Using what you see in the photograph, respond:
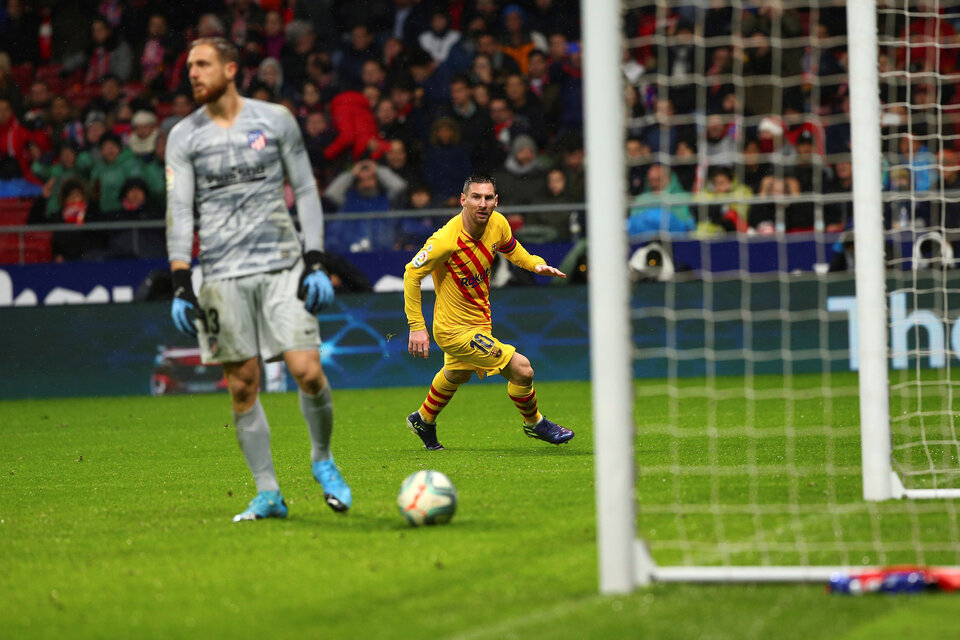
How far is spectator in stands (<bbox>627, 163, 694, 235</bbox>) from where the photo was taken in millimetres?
12766

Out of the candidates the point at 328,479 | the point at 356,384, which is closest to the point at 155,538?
the point at 328,479

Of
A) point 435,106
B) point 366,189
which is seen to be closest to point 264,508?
point 366,189

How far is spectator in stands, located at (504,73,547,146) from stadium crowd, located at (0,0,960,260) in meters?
0.02

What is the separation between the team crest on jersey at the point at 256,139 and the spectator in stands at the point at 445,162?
9.69m

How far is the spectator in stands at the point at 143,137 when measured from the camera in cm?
1570

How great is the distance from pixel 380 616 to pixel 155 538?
1997mm

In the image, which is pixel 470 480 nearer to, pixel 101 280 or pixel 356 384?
pixel 356 384

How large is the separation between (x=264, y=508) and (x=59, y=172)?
36.6 ft

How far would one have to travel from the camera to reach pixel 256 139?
5.64 meters

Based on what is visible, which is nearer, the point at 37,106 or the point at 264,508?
the point at 264,508

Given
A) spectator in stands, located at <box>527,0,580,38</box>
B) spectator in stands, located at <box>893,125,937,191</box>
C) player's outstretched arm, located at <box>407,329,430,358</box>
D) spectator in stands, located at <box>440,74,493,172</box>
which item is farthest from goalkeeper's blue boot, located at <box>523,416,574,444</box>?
spectator in stands, located at <box>527,0,580,38</box>

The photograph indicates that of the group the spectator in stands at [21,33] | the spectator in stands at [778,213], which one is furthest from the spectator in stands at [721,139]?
the spectator in stands at [21,33]

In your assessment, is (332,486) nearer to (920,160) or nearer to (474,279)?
(474,279)

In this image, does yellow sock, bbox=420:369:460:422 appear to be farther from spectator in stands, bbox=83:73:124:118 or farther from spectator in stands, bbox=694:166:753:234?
spectator in stands, bbox=83:73:124:118
